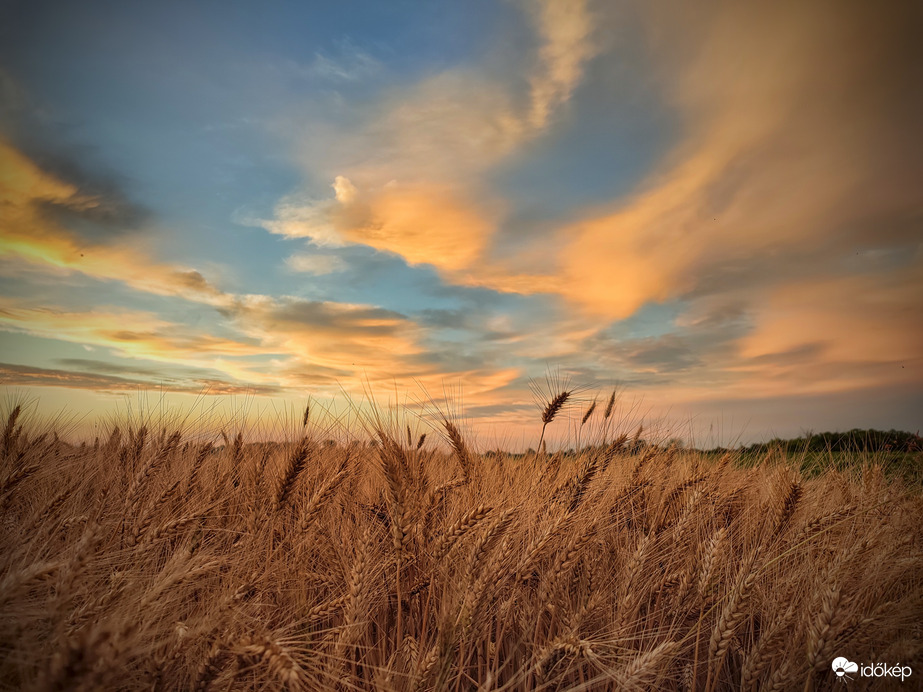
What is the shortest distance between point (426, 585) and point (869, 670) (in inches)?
86.1

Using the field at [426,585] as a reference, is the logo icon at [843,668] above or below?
below

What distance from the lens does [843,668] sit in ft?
7.75

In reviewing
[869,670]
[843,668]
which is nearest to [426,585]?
[843,668]

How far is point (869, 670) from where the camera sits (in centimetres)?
237

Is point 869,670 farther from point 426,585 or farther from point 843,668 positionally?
point 426,585

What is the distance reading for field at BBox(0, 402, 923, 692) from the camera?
1.81 meters

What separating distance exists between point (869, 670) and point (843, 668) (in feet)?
0.44

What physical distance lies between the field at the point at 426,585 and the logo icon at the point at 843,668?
0.20 ft

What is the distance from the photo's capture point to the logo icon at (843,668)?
2.35 m

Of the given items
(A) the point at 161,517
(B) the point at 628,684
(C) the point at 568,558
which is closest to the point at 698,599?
(C) the point at 568,558

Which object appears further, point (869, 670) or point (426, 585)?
point (426, 585)

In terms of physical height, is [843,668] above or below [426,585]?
below

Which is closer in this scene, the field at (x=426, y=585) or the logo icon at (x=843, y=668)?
the field at (x=426, y=585)

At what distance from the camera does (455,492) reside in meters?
3.60
